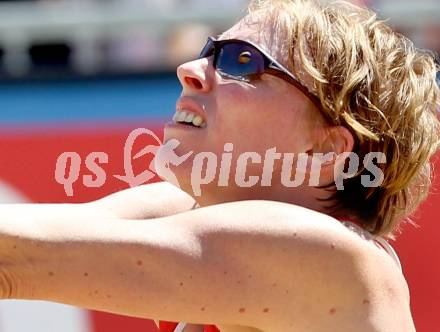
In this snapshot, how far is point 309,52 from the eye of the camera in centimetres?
185

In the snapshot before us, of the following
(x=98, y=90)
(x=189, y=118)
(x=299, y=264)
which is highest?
(x=189, y=118)

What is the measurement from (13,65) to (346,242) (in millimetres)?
3407

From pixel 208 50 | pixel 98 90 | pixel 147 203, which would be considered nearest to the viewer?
pixel 208 50

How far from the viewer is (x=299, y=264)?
62.2 inches

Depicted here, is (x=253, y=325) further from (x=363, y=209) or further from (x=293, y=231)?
(x=363, y=209)

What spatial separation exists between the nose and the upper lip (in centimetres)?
3

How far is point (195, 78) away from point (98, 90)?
257cm

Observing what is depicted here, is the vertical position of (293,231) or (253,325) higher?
(293,231)

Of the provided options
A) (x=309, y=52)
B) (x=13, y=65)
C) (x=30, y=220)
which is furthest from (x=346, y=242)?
(x=13, y=65)

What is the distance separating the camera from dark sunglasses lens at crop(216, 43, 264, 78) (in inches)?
74.0

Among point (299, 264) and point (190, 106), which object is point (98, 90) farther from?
point (299, 264)

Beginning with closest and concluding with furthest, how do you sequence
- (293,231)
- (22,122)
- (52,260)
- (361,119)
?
(52,260)
(293,231)
(361,119)
(22,122)

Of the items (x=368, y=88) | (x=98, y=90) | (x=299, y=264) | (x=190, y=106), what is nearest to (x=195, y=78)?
(x=190, y=106)

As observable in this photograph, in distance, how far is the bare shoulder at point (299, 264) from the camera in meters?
1.54
